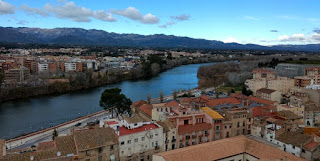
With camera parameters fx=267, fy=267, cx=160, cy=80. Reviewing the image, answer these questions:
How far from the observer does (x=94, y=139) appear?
32.3ft

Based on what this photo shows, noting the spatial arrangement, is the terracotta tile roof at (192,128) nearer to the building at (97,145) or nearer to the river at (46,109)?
the building at (97,145)

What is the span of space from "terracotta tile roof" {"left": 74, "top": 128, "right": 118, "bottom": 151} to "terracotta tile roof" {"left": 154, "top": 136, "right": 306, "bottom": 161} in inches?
73.7

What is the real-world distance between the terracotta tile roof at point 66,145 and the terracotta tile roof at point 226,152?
3095 mm

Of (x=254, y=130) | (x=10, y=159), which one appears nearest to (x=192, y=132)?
(x=254, y=130)

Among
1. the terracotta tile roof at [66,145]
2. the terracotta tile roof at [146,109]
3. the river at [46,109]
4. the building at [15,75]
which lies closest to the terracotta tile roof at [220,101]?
the terracotta tile roof at [146,109]

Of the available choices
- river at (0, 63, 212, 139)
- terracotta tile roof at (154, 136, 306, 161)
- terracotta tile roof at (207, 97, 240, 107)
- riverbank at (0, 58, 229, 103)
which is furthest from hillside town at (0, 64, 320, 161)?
riverbank at (0, 58, 229, 103)

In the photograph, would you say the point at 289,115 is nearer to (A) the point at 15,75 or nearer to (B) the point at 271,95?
(B) the point at 271,95

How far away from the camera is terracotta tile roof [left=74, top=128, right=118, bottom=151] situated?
374 inches

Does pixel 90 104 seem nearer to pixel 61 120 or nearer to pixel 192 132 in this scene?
pixel 61 120

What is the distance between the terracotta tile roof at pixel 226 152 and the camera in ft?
30.9

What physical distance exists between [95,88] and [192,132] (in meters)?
25.0

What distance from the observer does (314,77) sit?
28531mm

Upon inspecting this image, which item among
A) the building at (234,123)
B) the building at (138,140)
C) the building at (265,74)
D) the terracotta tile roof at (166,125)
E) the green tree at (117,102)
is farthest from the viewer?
the building at (265,74)

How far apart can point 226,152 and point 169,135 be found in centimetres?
253
